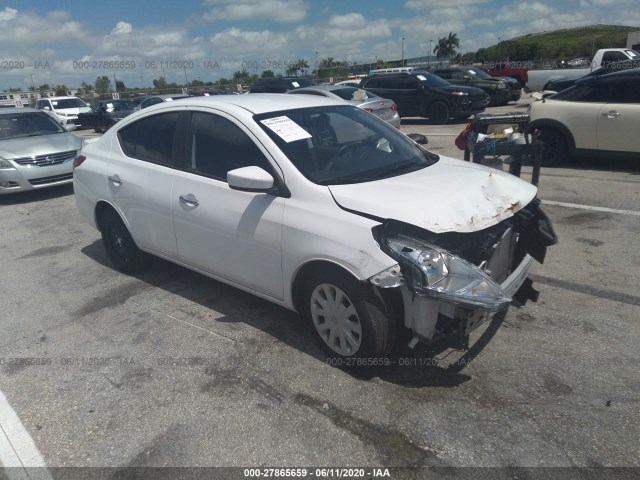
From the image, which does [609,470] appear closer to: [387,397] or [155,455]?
[387,397]

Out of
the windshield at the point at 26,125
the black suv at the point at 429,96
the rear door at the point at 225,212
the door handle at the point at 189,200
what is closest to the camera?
the rear door at the point at 225,212

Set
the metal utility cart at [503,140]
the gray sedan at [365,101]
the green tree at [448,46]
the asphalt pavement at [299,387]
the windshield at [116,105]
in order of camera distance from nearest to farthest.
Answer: the asphalt pavement at [299,387] → the metal utility cart at [503,140] → the gray sedan at [365,101] → the windshield at [116,105] → the green tree at [448,46]

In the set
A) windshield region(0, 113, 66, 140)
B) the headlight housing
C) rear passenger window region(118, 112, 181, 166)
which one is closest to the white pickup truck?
windshield region(0, 113, 66, 140)

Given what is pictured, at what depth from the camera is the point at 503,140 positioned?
16.3 feet

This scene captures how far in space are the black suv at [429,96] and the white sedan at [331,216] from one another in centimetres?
A: 1197

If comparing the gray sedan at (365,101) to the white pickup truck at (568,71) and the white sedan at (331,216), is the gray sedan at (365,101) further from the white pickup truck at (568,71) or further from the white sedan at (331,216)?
the white pickup truck at (568,71)

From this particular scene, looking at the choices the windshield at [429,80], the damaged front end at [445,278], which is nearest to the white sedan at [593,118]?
the damaged front end at [445,278]

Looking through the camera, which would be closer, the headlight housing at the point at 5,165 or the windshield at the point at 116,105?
the headlight housing at the point at 5,165

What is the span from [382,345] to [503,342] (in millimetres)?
1032

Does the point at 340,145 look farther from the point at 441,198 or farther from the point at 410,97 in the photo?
the point at 410,97

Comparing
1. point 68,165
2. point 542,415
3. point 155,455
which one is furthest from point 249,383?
point 68,165

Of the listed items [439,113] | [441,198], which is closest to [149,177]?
[441,198]

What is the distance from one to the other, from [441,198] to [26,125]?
960cm

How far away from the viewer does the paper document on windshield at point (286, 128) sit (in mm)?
3574
